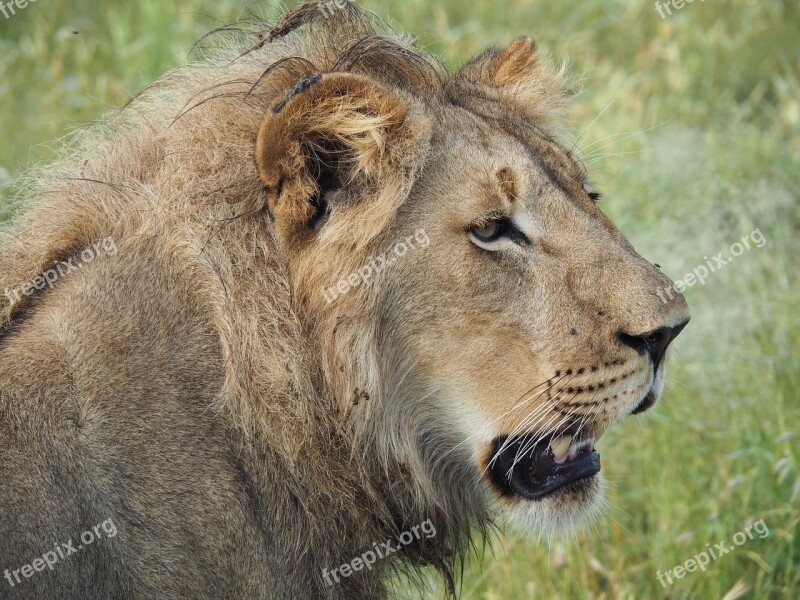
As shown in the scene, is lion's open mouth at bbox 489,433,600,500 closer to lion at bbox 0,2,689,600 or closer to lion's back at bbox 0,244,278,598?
lion at bbox 0,2,689,600

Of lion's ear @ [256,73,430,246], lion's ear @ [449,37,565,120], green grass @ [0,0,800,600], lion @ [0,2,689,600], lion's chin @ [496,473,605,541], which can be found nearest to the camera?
lion @ [0,2,689,600]

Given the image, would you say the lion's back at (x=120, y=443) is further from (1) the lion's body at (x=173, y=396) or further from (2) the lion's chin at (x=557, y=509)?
(2) the lion's chin at (x=557, y=509)

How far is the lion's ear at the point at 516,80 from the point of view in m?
3.68

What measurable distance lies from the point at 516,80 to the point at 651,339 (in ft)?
3.83

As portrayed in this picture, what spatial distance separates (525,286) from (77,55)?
209 inches

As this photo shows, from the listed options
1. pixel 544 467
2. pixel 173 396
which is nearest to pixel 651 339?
pixel 544 467

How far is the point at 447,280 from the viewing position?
10.1 feet

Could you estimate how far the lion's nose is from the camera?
10.0ft

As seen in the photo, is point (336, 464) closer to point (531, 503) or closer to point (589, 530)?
point (531, 503)

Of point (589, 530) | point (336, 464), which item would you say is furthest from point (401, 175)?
point (589, 530)

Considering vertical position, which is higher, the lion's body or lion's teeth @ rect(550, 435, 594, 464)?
the lion's body

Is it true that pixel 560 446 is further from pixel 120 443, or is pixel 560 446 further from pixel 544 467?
pixel 120 443

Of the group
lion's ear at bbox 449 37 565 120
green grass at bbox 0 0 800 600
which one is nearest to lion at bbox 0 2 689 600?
lion's ear at bbox 449 37 565 120

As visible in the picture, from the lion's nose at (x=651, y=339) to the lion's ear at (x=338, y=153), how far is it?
762 mm
